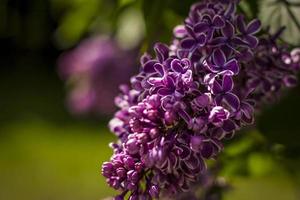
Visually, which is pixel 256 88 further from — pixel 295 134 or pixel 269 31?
pixel 295 134

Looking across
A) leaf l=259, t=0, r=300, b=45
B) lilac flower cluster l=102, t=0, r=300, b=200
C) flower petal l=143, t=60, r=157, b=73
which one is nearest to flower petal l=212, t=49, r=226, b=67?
lilac flower cluster l=102, t=0, r=300, b=200

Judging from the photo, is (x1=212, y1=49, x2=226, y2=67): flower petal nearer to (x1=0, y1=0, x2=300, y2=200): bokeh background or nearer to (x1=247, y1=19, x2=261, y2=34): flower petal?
(x1=247, y1=19, x2=261, y2=34): flower petal

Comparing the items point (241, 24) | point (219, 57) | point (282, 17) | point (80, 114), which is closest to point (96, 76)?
point (80, 114)

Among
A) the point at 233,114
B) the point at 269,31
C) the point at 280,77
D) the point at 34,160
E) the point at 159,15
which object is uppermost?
the point at 34,160

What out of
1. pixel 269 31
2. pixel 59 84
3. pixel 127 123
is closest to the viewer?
pixel 127 123

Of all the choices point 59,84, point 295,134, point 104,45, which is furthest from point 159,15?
point 59,84

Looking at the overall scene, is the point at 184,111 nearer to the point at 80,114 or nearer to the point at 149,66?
the point at 149,66

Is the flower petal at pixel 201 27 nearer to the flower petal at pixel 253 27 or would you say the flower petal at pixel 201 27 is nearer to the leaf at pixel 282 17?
the flower petal at pixel 253 27
